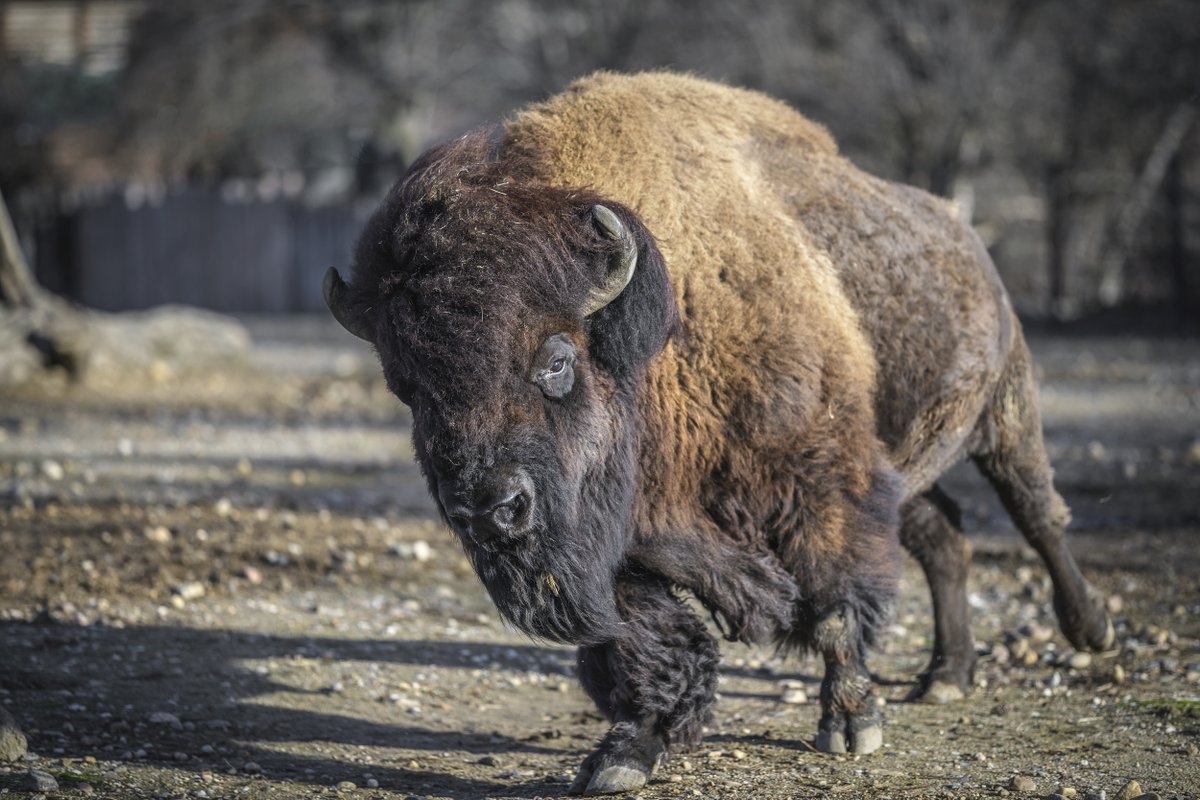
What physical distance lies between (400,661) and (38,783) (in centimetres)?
186

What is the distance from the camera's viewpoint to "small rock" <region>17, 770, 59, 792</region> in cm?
382

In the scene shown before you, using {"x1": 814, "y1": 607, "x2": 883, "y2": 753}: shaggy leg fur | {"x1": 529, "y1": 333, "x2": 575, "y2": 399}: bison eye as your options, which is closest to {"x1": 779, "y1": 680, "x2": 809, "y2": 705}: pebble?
{"x1": 814, "y1": 607, "x2": 883, "y2": 753}: shaggy leg fur

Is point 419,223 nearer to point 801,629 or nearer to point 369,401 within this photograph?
point 801,629

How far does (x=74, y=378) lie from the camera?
12531 millimetres

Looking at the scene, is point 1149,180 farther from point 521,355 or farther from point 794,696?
point 521,355

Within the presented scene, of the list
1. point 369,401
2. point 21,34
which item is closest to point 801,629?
point 369,401

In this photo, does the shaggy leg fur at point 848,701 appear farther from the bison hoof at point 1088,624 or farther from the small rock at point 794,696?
the bison hoof at point 1088,624

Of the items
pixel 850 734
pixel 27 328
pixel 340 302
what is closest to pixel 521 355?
pixel 340 302

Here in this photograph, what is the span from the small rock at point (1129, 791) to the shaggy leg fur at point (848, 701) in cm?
83

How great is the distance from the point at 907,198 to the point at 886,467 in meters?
1.35

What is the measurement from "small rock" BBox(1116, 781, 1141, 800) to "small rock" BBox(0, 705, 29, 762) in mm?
3518

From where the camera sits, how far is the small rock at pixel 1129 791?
12.6 ft

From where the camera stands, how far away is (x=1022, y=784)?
3.94 meters

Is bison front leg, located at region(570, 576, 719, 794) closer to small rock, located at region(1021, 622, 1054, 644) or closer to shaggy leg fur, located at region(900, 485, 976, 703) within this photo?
shaggy leg fur, located at region(900, 485, 976, 703)
